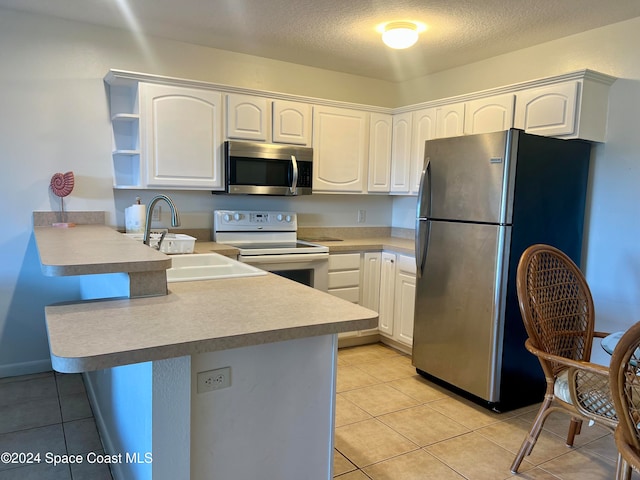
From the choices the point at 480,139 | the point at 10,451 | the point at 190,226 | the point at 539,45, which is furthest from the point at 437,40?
the point at 10,451

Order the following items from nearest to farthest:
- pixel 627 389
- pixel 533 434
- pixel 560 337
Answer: pixel 627 389 < pixel 533 434 < pixel 560 337

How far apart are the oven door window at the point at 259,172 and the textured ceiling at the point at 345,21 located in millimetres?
891

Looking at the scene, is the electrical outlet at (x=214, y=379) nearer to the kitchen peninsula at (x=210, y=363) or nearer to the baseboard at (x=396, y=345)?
the kitchen peninsula at (x=210, y=363)

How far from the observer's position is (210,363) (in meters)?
1.32

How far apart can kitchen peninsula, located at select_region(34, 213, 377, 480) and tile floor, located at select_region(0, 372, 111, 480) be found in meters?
0.55

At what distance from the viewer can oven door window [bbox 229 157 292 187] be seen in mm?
3365

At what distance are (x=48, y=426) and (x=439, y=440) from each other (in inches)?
81.7

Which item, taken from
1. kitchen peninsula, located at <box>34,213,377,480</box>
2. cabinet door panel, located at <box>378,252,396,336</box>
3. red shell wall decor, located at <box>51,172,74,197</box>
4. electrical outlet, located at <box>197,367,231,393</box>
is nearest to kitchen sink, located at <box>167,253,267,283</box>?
kitchen peninsula, located at <box>34,213,377,480</box>

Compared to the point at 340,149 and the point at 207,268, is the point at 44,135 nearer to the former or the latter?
the point at 207,268

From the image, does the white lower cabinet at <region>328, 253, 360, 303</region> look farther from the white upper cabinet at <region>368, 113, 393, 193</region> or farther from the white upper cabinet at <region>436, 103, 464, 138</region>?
the white upper cabinet at <region>436, 103, 464, 138</region>

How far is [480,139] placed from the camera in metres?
2.65

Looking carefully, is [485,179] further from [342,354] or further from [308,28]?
[342,354]

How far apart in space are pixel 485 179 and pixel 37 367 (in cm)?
322

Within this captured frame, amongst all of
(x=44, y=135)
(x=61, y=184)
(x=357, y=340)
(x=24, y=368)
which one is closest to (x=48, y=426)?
(x=24, y=368)
